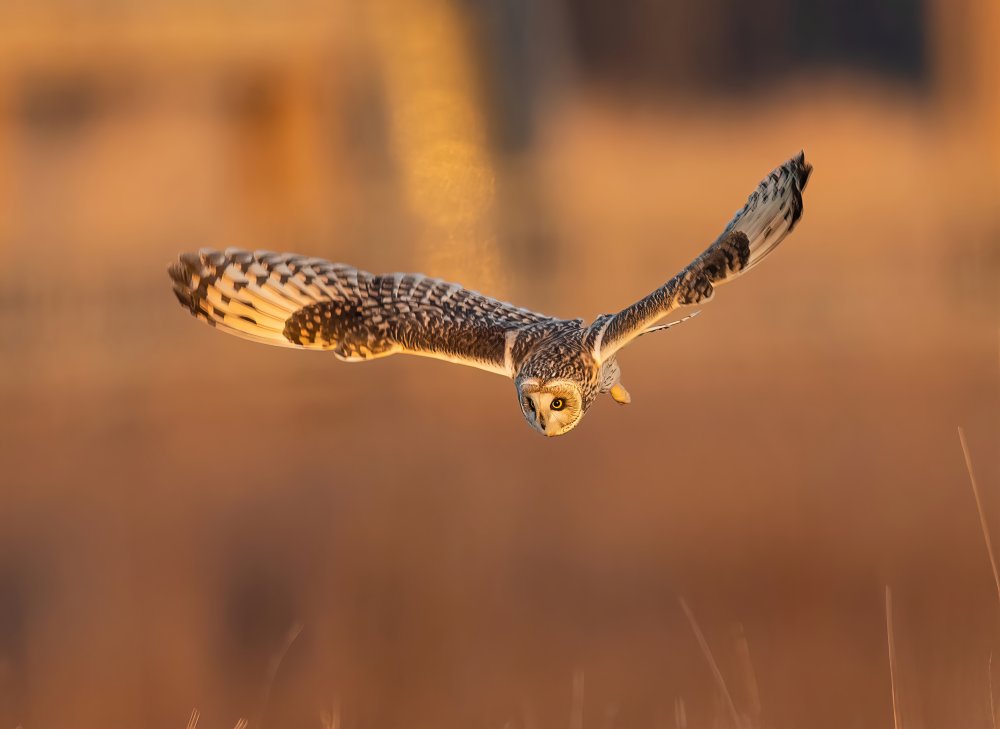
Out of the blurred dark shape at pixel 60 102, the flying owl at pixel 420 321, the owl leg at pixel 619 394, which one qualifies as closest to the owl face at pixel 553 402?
the flying owl at pixel 420 321

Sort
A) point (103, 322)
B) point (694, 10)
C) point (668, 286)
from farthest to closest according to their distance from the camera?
point (103, 322), point (694, 10), point (668, 286)

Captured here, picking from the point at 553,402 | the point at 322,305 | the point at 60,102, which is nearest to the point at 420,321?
the point at 322,305

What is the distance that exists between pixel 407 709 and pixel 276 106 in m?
6.73

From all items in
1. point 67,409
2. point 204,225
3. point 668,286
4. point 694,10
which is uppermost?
point 694,10

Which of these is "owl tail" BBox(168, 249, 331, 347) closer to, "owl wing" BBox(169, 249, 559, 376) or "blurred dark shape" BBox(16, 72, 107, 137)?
"owl wing" BBox(169, 249, 559, 376)

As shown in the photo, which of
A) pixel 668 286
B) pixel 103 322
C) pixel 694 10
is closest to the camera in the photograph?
pixel 668 286

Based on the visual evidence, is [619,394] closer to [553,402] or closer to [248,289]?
[553,402]

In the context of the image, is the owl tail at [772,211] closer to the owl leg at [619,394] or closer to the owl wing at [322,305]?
the owl leg at [619,394]

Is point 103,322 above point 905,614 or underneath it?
above

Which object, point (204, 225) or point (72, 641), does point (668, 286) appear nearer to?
point (204, 225)

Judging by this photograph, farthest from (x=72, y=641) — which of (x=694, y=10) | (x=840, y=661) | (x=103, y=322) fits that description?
(x=694, y=10)

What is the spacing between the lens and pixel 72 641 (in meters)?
15.5

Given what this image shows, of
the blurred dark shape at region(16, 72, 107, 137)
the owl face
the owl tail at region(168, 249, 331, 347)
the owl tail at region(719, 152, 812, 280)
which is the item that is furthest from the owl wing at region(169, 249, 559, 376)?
the blurred dark shape at region(16, 72, 107, 137)

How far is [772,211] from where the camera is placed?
4137 millimetres
